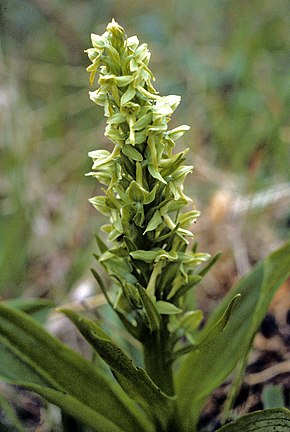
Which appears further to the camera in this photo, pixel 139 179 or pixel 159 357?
pixel 159 357

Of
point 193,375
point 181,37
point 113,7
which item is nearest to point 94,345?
point 193,375

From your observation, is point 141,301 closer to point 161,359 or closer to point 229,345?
point 161,359

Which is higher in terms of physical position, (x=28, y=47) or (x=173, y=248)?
(x=28, y=47)

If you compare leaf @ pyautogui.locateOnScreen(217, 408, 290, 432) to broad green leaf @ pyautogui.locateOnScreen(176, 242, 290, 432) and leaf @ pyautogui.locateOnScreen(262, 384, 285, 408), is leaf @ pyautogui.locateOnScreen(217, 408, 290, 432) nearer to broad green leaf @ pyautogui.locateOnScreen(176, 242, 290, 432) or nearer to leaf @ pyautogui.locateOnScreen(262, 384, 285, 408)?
broad green leaf @ pyautogui.locateOnScreen(176, 242, 290, 432)

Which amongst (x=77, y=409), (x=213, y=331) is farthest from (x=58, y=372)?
(x=213, y=331)

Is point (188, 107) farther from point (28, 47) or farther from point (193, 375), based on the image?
point (193, 375)

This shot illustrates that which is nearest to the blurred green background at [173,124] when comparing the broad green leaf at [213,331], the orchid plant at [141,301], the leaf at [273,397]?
the leaf at [273,397]

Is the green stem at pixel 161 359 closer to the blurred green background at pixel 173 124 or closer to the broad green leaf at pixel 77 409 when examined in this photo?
the broad green leaf at pixel 77 409

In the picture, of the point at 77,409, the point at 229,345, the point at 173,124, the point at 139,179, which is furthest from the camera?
the point at 173,124

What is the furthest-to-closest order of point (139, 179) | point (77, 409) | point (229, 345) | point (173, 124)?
point (173, 124)
point (229, 345)
point (77, 409)
point (139, 179)
